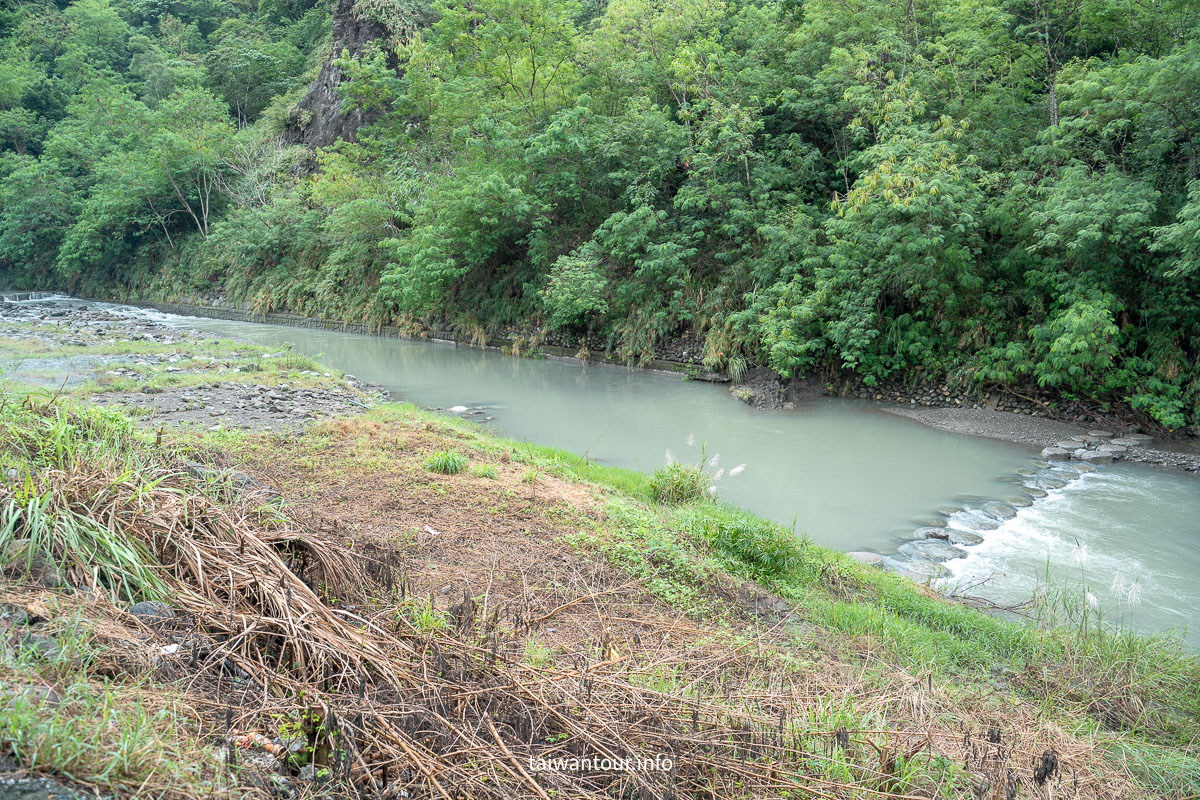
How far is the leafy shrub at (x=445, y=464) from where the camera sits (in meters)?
7.11

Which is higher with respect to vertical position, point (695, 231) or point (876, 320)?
point (695, 231)

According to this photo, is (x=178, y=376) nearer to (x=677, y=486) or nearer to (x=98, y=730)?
(x=677, y=486)

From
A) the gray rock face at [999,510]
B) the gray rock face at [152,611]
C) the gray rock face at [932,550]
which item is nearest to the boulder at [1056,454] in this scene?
the gray rock face at [999,510]

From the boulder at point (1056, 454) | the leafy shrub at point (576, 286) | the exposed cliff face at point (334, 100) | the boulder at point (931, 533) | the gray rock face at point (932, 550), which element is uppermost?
the exposed cliff face at point (334, 100)

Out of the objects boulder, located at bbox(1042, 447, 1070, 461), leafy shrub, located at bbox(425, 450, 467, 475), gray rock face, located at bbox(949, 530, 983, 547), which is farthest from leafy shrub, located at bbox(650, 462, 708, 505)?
boulder, located at bbox(1042, 447, 1070, 461)

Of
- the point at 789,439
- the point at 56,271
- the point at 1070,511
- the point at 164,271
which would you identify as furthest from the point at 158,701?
the point at 56,271

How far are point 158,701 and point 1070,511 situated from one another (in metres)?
9.60

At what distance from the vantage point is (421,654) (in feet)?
10.3

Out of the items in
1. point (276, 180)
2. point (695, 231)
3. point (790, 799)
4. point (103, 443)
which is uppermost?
point (276, 180)

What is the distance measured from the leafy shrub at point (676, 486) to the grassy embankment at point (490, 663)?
73.2 inches

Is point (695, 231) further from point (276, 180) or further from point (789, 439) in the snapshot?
point (276, 180)

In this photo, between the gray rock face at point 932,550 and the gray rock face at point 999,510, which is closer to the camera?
the gray rock face at point 932,550

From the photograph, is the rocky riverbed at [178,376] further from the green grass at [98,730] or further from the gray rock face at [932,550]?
the gray rock face at [932,550]

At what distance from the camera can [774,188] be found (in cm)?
1614
